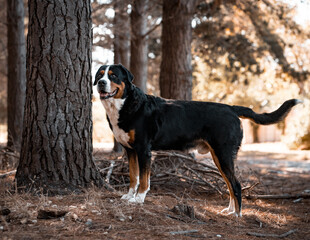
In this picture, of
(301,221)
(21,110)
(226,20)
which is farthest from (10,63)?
(301,221)

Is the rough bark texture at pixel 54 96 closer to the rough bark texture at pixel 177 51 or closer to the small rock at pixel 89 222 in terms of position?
the small rock at pixel 89 222

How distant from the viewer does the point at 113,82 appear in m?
4.91

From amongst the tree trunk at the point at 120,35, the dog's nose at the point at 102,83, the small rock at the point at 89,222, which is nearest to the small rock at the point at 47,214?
the small rock at the point at 89,222

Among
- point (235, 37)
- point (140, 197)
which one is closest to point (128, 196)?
point (140, 197)

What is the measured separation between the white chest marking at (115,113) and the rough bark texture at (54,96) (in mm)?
421

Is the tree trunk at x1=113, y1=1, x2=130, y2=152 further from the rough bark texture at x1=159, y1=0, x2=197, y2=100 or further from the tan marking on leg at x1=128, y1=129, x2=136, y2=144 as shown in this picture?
the tan marking on leg at x1=128, y1=129, x2=136, y2=144

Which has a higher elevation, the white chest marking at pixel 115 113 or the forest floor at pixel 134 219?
the white chest marking at pixel 115 113

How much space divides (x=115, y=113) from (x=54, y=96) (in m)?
0.86

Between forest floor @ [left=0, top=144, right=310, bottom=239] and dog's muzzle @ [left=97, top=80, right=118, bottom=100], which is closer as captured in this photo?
forest floor @ [left=0, top=144, right=310, bottom=239]

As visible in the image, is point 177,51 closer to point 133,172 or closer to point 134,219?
point 133,172

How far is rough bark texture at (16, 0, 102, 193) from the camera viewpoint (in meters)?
5.06

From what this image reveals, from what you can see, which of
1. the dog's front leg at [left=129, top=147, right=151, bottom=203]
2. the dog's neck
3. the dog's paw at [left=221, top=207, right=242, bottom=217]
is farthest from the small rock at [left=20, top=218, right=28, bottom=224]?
the dog's paw at [left=221, top=207, right=242, bottom=217]

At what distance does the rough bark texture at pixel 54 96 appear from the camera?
5.06m

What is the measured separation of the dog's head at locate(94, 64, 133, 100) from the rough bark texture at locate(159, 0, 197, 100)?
10.3 ft
